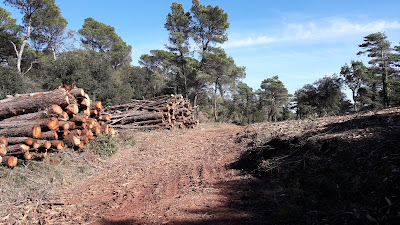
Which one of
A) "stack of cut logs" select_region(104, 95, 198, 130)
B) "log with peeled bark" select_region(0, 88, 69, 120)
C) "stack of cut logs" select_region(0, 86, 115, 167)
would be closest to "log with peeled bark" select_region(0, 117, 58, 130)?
"stack of cut logs" select_region(0, 86, 115, 167)

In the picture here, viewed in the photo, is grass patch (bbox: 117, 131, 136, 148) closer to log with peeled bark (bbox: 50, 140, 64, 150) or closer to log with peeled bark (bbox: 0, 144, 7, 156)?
log with peeled bark (bbox: 50, 140, 64, 150)

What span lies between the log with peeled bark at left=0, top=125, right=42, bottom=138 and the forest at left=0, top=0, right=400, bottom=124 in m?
11.5

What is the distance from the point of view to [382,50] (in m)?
26.7

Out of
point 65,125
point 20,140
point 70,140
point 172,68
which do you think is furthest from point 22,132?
point 172,68

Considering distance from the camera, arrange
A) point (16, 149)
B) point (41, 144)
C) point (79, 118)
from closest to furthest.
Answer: point (16, 149), point (41, 144), point (79, 118)

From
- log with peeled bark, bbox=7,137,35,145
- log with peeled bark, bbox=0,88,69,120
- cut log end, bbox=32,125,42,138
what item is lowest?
log with peeled bark, bbox=7,137,35,145

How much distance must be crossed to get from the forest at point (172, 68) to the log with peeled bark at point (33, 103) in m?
10.4

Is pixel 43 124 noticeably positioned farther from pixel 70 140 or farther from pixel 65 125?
pixel 70 140

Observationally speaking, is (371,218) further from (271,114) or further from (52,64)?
(271,114)

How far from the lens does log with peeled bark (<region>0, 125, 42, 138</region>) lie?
544cm

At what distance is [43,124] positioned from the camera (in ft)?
18.6

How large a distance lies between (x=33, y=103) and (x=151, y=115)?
649 centimetres

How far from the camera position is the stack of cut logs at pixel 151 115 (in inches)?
484

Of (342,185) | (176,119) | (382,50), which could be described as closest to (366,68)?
(382,50)
